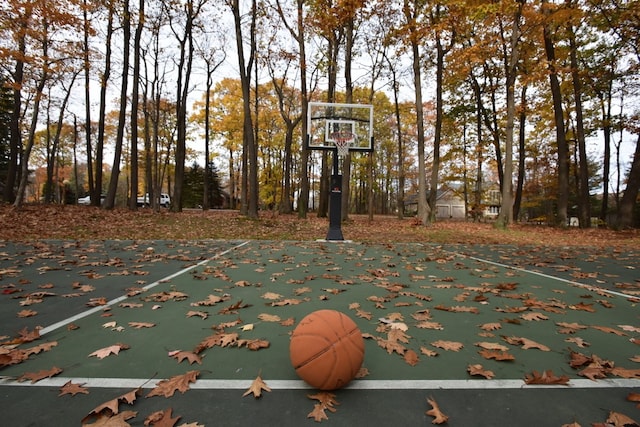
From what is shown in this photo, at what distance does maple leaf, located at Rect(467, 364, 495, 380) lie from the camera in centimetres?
259

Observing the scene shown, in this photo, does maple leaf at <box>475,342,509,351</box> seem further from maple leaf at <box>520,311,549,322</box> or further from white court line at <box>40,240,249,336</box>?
white court line at <box>40,240,249,336</box>

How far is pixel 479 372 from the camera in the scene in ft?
8.59

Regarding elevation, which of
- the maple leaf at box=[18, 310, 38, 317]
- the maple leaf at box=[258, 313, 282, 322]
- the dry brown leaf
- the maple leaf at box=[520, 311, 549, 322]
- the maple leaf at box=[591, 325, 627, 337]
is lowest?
the dry brown leaf

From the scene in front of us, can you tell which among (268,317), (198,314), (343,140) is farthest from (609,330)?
(343,140)

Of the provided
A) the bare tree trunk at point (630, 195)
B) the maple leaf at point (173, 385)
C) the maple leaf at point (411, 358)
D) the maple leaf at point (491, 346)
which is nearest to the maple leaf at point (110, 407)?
the maple leaf at point (173, 385)

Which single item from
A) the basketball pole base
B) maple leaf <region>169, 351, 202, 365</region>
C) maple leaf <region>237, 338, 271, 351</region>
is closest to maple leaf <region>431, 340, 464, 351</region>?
maple leaf <region>237, 338, 271, 351</region>

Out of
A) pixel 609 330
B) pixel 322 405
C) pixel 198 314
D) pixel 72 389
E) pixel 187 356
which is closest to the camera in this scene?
pixel 322 405

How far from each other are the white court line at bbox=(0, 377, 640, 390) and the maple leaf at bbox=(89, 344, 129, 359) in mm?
375

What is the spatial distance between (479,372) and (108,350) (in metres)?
3.22

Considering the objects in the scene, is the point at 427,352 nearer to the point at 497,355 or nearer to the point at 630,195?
the point at 497,355

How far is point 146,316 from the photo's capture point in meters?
3.90

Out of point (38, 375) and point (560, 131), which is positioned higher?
point (560, 131)

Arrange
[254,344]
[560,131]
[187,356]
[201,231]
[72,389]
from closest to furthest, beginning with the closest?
1. [72,389]
2. [187,356]
3. [254,344]
4. [201,231]
5. [560,131]

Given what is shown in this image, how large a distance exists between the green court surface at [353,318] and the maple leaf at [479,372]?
47mm
